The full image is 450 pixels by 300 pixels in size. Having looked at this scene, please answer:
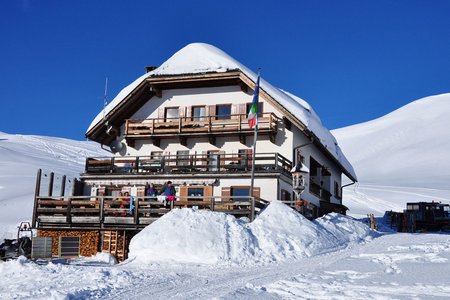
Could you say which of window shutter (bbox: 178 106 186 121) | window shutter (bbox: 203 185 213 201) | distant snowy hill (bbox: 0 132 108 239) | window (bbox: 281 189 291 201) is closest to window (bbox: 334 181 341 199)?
window (bbox: 281 189 291 201)

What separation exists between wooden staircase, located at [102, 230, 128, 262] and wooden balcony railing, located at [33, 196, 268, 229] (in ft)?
1.05

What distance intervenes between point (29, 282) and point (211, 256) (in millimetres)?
5376

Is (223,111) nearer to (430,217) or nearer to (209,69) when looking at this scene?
(209,69)

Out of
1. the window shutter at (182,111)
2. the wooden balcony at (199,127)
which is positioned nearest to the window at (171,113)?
the wooden balcony at (199,127)

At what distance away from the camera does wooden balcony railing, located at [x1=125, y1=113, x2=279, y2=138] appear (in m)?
28.6

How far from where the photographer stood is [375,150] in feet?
384

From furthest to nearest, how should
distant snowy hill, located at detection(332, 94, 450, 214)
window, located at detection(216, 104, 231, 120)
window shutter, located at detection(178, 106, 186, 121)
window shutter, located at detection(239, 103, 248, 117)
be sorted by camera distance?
distant snowy hill, located at detection(332, 94, 450, 214), window shutter, located at detection(178, 106, 186, 121), window, located at detection(216, 104, 231, 120), window shutter, located at detection(239, 103, 248, 117)

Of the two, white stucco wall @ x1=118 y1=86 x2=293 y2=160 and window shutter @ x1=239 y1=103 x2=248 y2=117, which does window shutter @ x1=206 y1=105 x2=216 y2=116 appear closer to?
white stucco wall @ x1=118 y1=86 x2=293 y2=160

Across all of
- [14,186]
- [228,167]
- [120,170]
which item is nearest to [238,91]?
[228,167]

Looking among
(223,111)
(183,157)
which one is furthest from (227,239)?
(223,111)

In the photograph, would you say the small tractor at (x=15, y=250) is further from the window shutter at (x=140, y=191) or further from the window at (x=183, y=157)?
the window at (x=183, y=157)

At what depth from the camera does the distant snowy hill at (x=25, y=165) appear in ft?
142

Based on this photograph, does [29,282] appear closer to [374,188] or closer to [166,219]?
[166,219]

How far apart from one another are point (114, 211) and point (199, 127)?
7808mm
